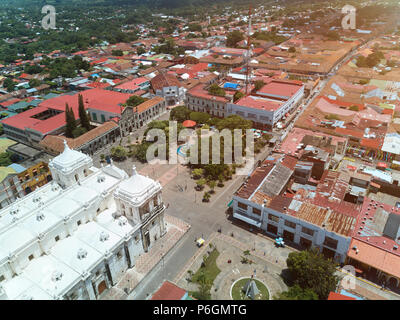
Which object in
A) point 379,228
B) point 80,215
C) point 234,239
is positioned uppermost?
point 80,215

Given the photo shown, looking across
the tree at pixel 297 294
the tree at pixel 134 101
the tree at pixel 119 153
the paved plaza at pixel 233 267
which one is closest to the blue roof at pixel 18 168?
the tree at pixel 119 153

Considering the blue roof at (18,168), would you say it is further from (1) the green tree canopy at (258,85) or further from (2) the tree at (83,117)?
(1) the green tree canopy at (258,85)

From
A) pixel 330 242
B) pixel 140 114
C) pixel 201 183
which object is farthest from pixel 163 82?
pixel 330 242

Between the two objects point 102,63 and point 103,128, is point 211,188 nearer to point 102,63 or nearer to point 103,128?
point 103,128

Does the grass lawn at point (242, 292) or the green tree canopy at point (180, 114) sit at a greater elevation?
the green tree canopy at point (180, 114)

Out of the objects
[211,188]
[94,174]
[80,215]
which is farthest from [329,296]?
[94,174]

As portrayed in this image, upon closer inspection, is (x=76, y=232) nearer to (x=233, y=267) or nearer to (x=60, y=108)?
(x=233, y=267)
